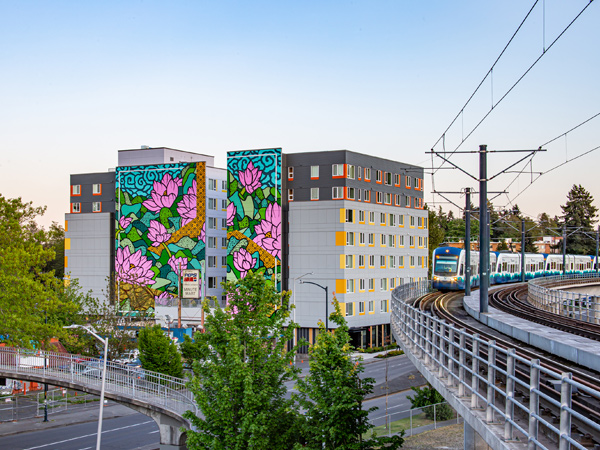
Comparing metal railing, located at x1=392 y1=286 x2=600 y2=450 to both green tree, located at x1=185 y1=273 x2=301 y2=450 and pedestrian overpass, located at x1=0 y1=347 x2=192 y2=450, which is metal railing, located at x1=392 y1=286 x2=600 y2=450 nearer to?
green tree, located at x1=185 y1=273 x2=301 y2=450

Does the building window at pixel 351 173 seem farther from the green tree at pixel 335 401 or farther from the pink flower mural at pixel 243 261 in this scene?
the green tree at pixel 335 401

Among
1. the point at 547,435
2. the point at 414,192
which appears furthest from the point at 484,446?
the point at 414,192

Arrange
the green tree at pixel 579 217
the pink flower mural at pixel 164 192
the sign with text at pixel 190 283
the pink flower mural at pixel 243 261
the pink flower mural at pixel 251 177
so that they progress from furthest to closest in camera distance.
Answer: the green tree at pixel 579 217, the pink flower mural at pixel 164 192, the sign with text at pixel 190 283, the pink flower mural at pixel 243 261, the pink flower mural at pixel 251 177

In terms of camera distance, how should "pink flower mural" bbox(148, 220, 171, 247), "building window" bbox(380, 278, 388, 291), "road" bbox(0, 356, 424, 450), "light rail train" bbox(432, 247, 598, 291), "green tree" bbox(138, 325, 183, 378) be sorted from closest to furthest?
"road" bbox(0, 356, 424, 450), "green tree" bbox(138, 325, 183, 378), "light rail train" bbox(432, 247, 598, 291), "building window" bbox(380, 278, 388, 291), "pink flower mural" bbox(148, 220, 171, 247)

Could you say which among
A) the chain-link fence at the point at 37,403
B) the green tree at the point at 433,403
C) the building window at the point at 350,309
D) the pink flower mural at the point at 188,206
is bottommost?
the chain-link fence at the point at 37,403

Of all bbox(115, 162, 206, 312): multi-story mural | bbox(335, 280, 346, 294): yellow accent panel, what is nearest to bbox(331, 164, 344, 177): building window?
bbox(335, 280, 346, 294): yellow accent panel

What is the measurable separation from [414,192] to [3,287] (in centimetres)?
4905

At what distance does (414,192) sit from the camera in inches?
3014

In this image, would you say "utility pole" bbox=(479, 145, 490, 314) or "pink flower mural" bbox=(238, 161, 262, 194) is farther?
"pink flower mural" bbox=(238, 161, 262, 194)

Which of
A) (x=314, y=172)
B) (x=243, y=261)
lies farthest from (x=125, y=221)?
(x=314, y=172)

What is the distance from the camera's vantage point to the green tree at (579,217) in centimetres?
12581

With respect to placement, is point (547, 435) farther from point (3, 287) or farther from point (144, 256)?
point (144, 256)

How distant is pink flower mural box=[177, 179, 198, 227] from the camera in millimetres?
72188

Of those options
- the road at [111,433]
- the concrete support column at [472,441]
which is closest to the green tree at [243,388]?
the concrete support column at [472,441]
